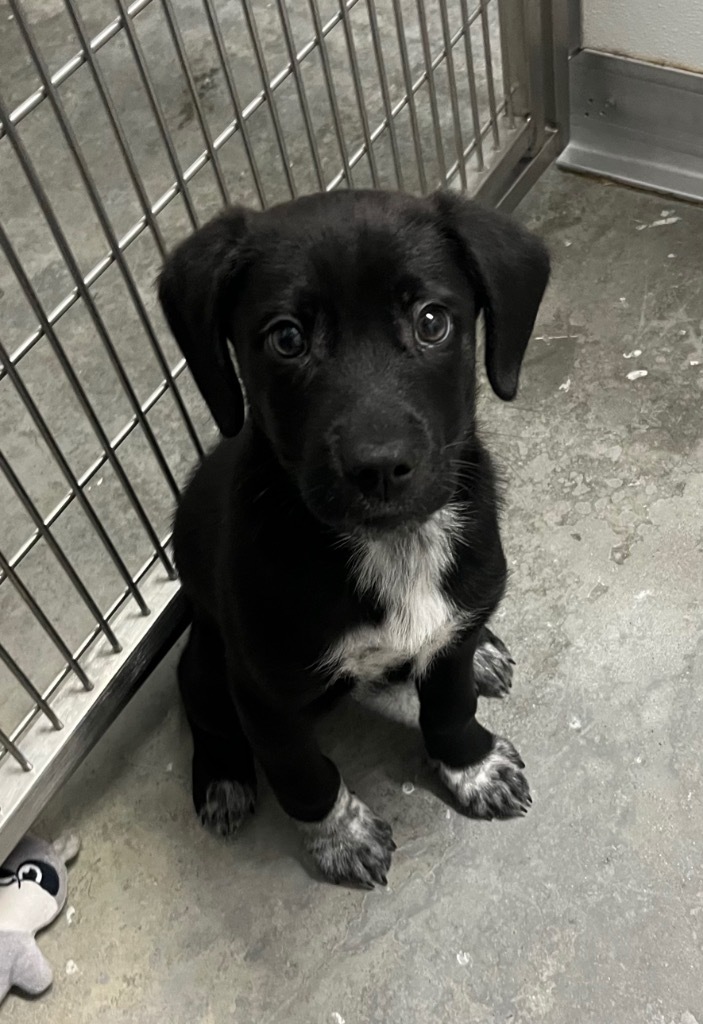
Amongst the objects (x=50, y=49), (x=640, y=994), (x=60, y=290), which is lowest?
(x=640, y=994)

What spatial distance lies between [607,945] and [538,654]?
52 cm

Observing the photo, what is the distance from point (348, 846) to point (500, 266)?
0.97 m

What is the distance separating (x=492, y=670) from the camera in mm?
1943

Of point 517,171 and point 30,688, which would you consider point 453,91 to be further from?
point 30,688

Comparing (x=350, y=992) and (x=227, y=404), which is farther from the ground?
(x=227, y=404)

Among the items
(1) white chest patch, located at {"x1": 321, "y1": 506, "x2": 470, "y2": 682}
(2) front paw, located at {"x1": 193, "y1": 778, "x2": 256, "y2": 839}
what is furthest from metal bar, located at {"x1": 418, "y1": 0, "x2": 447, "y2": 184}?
(2) front paw, located at {"x1": 193, "y1": 778, "x2": 256, "y2": 839}

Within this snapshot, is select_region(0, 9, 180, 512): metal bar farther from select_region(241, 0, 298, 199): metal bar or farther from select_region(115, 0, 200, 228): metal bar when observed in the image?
select_region(241, 0, 298, 199): metal bar

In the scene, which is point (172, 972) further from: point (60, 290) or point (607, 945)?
point (60, 290)

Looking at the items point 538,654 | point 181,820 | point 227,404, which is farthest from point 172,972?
point 227,404

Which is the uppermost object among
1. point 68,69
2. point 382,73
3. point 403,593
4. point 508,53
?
point 68,69

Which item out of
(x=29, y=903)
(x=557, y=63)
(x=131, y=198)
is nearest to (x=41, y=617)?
(x=29, y=903)

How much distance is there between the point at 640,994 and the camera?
1620 millimetres

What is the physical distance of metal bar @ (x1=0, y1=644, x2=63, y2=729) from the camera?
5.53 ft

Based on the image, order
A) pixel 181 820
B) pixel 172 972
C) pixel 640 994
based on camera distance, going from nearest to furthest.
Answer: pixel 640 994
pixel 172 972
pixel 181 820
